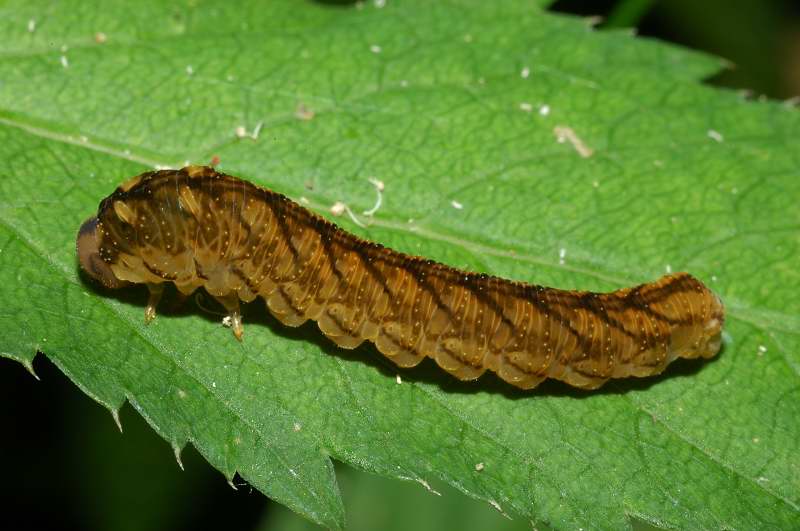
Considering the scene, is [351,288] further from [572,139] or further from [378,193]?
[572,139]

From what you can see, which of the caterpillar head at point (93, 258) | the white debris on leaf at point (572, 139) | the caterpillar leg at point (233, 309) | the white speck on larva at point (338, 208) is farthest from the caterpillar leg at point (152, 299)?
the white debris on leaf at point (572, 139)

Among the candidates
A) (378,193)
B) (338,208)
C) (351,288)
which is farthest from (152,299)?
(378,193)

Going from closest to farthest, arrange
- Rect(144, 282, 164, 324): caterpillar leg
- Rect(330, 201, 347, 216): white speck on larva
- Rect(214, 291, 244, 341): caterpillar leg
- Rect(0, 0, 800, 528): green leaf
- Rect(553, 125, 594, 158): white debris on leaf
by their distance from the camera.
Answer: Rect(0, 0, 800, 528): green leaf
Rect(144, 282, 164, 324): caterpillar leg
Rect(214, 291, 244, 341): caterpillar leg
Rect(330, 201, 347, 216): white speck on larva
Rect(553, 125, 594, 158): white debris on leaf

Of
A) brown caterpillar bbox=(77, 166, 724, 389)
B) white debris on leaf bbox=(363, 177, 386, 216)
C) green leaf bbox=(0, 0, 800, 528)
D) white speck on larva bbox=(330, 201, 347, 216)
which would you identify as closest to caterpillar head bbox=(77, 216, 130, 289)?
brown caterpillar bbox=(77, 166, 724, 389)

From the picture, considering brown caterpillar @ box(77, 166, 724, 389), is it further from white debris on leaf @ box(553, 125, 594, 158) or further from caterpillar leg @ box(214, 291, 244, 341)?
white debris on leaf @ box(553, 125, 594, 158)

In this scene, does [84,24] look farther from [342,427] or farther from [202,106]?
[342,427]
